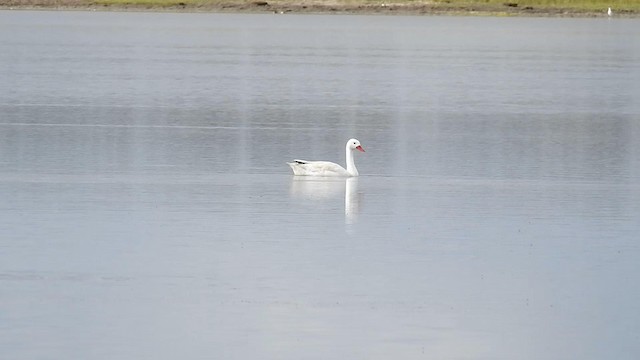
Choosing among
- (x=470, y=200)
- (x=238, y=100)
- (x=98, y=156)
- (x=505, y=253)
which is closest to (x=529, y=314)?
(x=505, y=253)

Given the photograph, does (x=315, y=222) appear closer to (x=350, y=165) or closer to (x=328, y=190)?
(x=328, y=190)

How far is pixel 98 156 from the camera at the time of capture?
19.6 metres

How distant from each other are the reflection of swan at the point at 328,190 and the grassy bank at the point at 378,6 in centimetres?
6945

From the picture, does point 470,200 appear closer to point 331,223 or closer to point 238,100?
point 331,223

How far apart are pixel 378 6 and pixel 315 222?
75.5m

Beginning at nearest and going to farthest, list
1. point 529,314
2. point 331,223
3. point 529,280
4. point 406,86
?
point 529,314, point 529,280, point 331,223, point 406,86

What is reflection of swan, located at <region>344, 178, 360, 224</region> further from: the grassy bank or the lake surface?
the grassy bank

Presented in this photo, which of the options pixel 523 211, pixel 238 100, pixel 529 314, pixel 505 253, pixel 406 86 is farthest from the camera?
pixel 406 86

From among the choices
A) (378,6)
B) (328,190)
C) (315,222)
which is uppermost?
(315,222)

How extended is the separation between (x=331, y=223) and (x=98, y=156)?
560 cm

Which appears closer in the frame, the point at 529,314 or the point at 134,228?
the point at 529,314

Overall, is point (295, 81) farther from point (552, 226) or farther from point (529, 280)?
point (529, 280)

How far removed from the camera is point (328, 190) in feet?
56.0

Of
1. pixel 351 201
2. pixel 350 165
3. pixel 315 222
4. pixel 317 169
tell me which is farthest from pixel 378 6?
pixel 315 222
